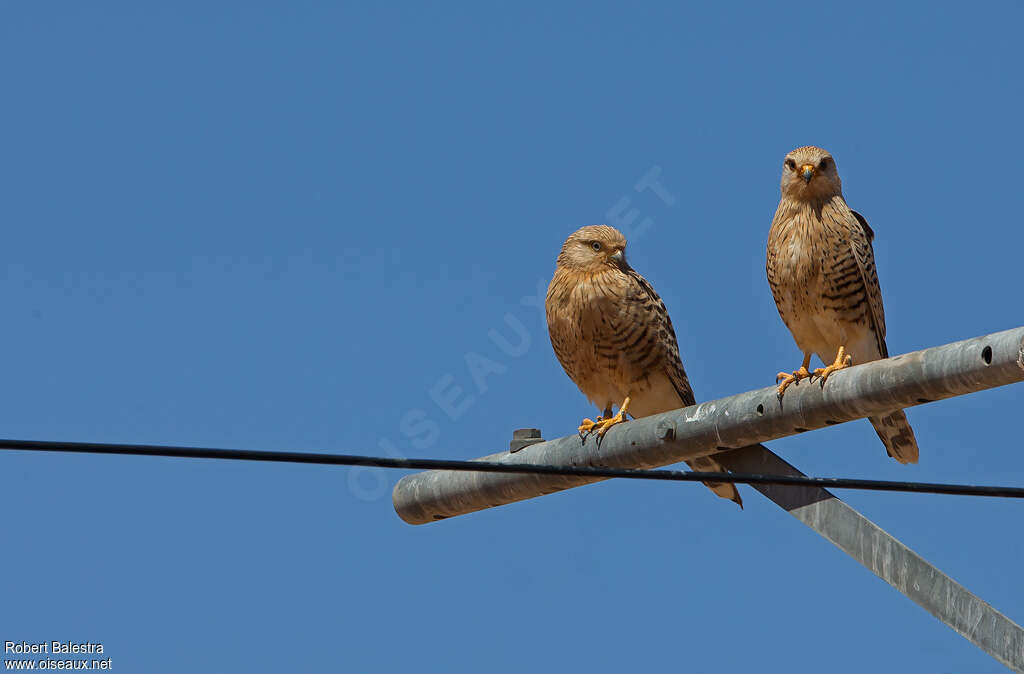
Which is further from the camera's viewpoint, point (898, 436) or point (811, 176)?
point (811, 176)

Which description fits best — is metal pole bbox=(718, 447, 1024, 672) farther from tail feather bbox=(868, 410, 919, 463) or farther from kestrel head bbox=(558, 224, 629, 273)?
kestrel head bbox=(558, 224, 629, 273)

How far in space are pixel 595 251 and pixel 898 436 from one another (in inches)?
95.4

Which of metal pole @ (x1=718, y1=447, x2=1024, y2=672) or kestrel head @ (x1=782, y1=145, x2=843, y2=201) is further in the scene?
kestrel head @ (x1=782, y1=145, x2=843, y2=201)

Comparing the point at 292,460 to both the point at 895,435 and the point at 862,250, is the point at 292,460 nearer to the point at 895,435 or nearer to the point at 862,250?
the point at 895,435

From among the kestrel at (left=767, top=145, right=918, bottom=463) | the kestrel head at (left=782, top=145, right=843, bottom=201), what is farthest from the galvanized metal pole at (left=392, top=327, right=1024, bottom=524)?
the kestrel head at (left=782, top=145, right=843, bottom=201)

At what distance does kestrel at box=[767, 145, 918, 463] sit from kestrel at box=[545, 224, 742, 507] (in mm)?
802

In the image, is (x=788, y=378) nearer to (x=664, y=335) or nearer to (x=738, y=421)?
(x=738, y=421)

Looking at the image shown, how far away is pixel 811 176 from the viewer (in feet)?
Result: 31.1

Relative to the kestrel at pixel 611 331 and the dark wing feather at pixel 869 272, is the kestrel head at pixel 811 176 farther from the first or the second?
the kestrel at pixel 611 331

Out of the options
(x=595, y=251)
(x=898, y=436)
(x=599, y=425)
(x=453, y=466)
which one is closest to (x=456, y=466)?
(x=453, y=466)

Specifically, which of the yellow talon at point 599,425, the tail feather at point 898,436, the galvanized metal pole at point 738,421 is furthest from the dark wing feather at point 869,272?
the galvanized metal pole at point 738,421

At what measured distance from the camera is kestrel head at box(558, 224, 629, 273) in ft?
32.2

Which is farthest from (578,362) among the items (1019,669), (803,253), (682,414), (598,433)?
(1019,669)

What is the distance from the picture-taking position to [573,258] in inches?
389
